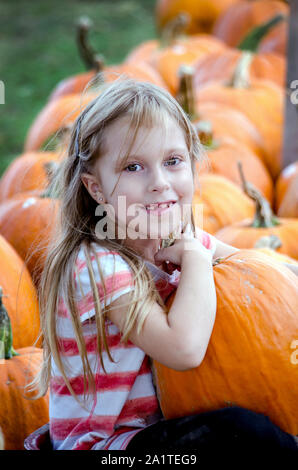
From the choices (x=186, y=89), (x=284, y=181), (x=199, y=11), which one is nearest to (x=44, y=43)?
(x=199, y=11)

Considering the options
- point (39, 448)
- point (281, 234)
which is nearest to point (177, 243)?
point (39, 448)

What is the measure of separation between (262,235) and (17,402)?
3.19ft

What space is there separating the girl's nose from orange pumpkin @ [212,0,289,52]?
13.4 feet

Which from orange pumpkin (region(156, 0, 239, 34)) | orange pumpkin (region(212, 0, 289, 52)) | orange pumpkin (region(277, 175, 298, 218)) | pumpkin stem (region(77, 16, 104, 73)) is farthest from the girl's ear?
orange pumpkin (region(156, 0, 239, 34))

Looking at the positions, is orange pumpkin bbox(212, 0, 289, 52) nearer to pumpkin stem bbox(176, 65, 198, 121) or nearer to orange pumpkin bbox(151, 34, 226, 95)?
orange pumpkin bbox(151, 34, 226, 95)

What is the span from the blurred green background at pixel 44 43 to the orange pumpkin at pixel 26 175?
112cm

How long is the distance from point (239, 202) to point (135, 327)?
1.36 m

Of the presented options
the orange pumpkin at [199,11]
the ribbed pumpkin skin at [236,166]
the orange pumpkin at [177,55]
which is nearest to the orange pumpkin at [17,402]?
the ribbed pumpkin skin at [236,166]

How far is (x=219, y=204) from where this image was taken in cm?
249

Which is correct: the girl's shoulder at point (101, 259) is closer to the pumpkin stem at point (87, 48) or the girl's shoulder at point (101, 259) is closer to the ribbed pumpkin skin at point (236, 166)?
the ribbed pumpkin skin at point (236, 166)

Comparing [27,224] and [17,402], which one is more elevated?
[27,224]

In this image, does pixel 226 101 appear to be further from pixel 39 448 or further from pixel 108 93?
pixel 39 448

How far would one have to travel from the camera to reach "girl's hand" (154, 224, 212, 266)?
135cm

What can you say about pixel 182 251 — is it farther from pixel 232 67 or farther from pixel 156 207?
pixel 232 67
